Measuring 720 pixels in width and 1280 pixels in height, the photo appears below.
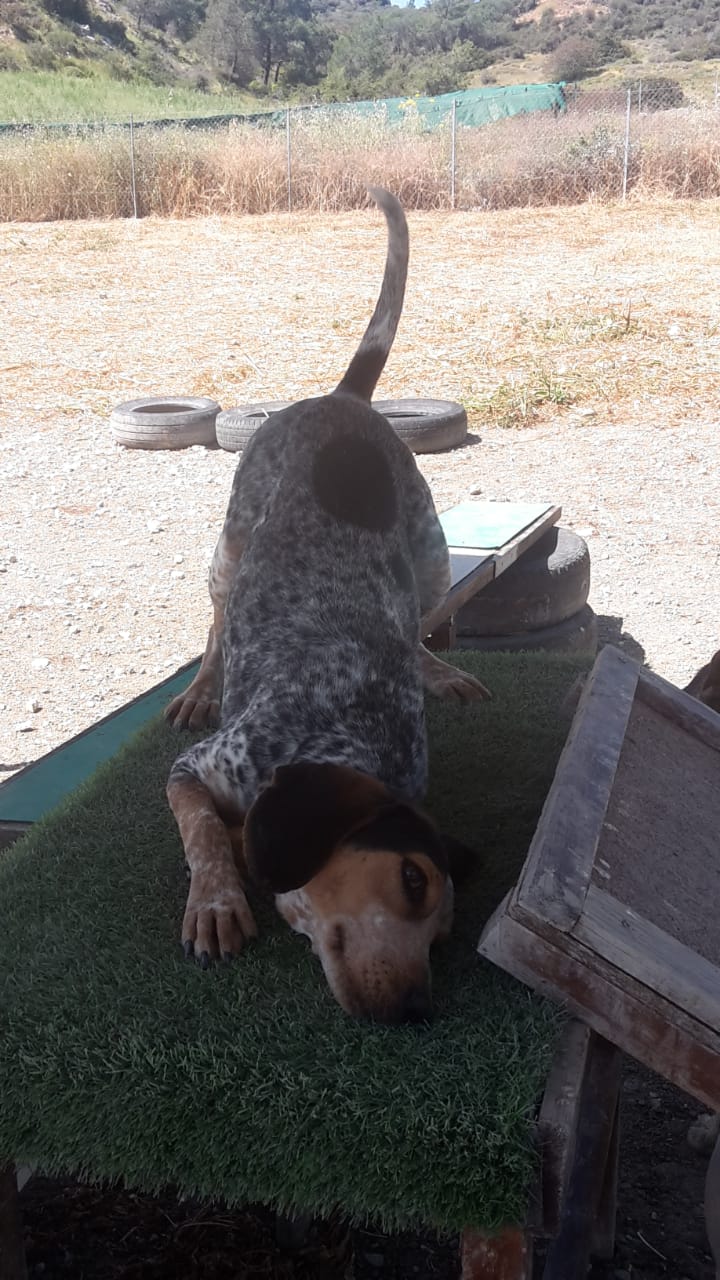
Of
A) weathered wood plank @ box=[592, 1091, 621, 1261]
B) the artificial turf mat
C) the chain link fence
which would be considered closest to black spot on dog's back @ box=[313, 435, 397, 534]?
the artificial turf mat

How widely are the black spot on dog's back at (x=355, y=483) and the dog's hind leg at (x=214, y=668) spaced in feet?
1.77

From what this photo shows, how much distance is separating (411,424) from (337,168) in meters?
13.3

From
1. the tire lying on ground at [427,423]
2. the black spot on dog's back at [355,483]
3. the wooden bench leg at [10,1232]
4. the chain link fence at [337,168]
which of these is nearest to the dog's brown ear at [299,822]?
the wooden bench leg at [10,1232]

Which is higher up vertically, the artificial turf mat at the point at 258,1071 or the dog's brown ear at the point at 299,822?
the dog's brown ear at the point at 299,822

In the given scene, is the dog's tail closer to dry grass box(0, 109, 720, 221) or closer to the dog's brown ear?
the dog's brown ear

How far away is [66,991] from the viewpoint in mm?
2506

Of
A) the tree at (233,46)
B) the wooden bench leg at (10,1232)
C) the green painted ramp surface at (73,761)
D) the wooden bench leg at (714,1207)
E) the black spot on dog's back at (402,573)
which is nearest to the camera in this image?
the wooden bench leg at (10,1232)

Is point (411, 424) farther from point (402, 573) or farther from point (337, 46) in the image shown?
point (337, 46)

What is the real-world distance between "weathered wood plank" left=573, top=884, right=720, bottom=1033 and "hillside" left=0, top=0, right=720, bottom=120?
173 ft

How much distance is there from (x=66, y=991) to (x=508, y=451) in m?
7.99

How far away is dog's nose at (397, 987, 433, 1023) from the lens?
228 centimetres

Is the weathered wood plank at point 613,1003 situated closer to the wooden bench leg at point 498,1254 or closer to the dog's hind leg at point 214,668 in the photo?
the wooden bench leg at point 498,1254

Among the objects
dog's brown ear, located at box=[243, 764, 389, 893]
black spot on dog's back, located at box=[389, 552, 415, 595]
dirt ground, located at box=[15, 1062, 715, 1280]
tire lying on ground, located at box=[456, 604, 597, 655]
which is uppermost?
dog's brown ear, located at box=[243, 764, 389, 893]

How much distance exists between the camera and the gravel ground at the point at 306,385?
6805 millimetres
